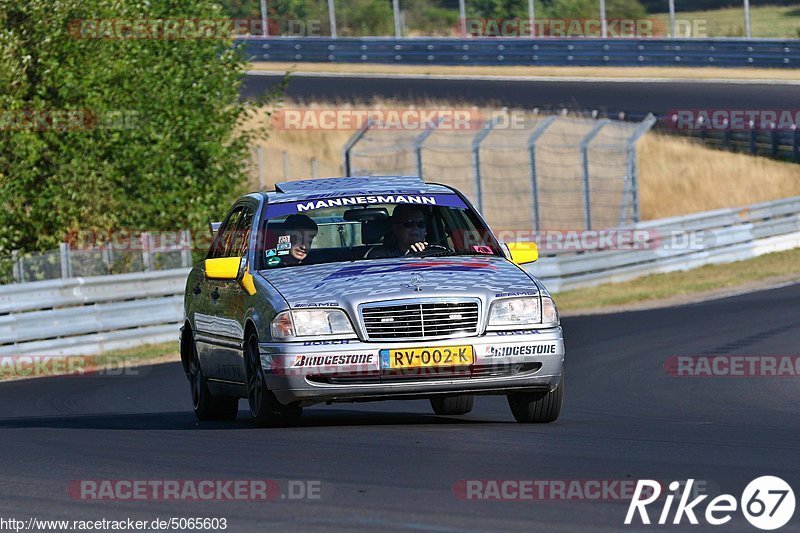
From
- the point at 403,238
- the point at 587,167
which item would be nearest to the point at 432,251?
the point at 403,238

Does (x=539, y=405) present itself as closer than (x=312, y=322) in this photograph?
No

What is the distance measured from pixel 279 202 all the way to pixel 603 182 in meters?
23.5

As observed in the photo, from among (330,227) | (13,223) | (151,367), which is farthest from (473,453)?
(13,223)

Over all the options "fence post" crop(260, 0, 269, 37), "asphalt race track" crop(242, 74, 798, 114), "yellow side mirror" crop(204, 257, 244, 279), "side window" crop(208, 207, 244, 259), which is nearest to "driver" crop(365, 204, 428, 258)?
"yellow side mirror" crop(204, 257, 244, 279)

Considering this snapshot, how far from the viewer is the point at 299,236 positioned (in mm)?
9992

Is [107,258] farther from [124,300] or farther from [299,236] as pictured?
[299,236]

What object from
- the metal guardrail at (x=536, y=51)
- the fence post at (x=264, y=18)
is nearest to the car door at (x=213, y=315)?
the metal guardrail at (x=536, y=51)

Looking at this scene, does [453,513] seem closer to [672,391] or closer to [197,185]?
[672,391]

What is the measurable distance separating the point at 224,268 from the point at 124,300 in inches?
441

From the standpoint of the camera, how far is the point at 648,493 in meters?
6.53

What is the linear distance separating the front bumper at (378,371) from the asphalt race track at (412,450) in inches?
10.2

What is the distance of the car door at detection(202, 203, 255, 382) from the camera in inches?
393

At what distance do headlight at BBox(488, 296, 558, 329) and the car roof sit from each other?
62.0 inches

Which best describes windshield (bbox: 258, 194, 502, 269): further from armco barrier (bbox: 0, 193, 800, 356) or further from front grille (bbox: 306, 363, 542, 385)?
armco barrier (bbox: 0, 193, 800, 356)
